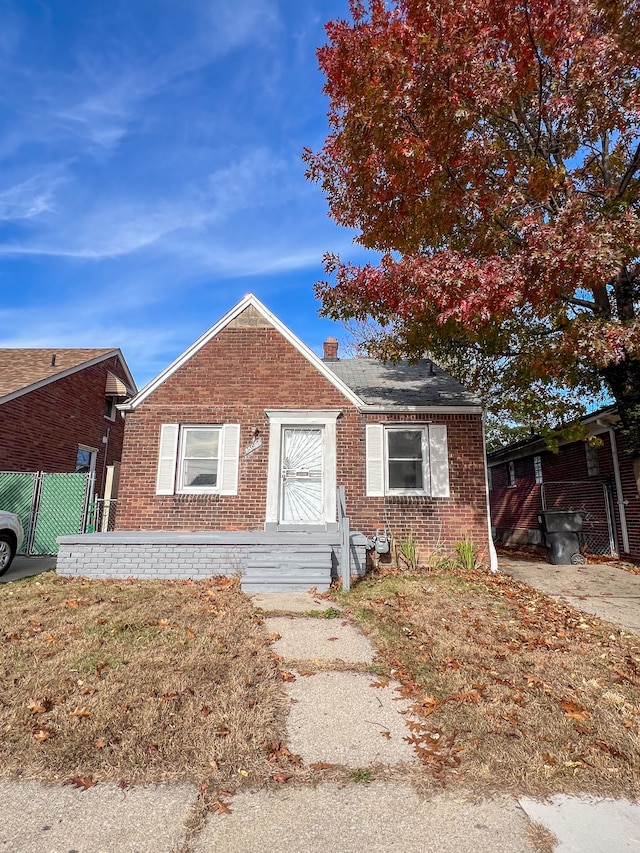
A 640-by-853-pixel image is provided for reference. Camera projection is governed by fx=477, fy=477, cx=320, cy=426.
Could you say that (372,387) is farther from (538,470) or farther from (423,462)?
(538,470)

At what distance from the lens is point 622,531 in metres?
11.6

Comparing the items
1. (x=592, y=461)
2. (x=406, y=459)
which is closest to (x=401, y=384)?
(x=406, y=459)

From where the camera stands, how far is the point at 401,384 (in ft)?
39.7

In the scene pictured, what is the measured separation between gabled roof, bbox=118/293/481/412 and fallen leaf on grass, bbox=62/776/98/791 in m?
8.32

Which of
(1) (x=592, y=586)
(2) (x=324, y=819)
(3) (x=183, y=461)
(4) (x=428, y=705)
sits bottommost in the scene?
(2) (x=324, y=819)

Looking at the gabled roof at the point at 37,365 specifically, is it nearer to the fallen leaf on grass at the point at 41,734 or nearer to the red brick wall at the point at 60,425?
the red brick wall at the point at 60,425

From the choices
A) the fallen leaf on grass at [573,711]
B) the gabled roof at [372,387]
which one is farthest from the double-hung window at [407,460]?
the fallen leaf on grass at [573,711]

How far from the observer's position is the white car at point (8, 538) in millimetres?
8891

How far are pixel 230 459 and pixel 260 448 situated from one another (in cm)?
68

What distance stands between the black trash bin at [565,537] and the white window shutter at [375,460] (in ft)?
15.4

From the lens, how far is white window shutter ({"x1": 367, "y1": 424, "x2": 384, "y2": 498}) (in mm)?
10141

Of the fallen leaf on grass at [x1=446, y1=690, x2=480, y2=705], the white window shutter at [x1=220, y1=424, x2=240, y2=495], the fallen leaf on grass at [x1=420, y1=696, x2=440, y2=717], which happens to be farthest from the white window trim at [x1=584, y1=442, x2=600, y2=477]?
the fallen leaf on grass at [x1=420, y1=696, x2=440, y2=717]

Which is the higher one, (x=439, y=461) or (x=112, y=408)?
(x=112, y=408)

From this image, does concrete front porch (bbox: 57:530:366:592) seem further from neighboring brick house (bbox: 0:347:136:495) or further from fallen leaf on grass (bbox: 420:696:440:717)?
neighboring brick house (bbox: 0:347:136:495)
